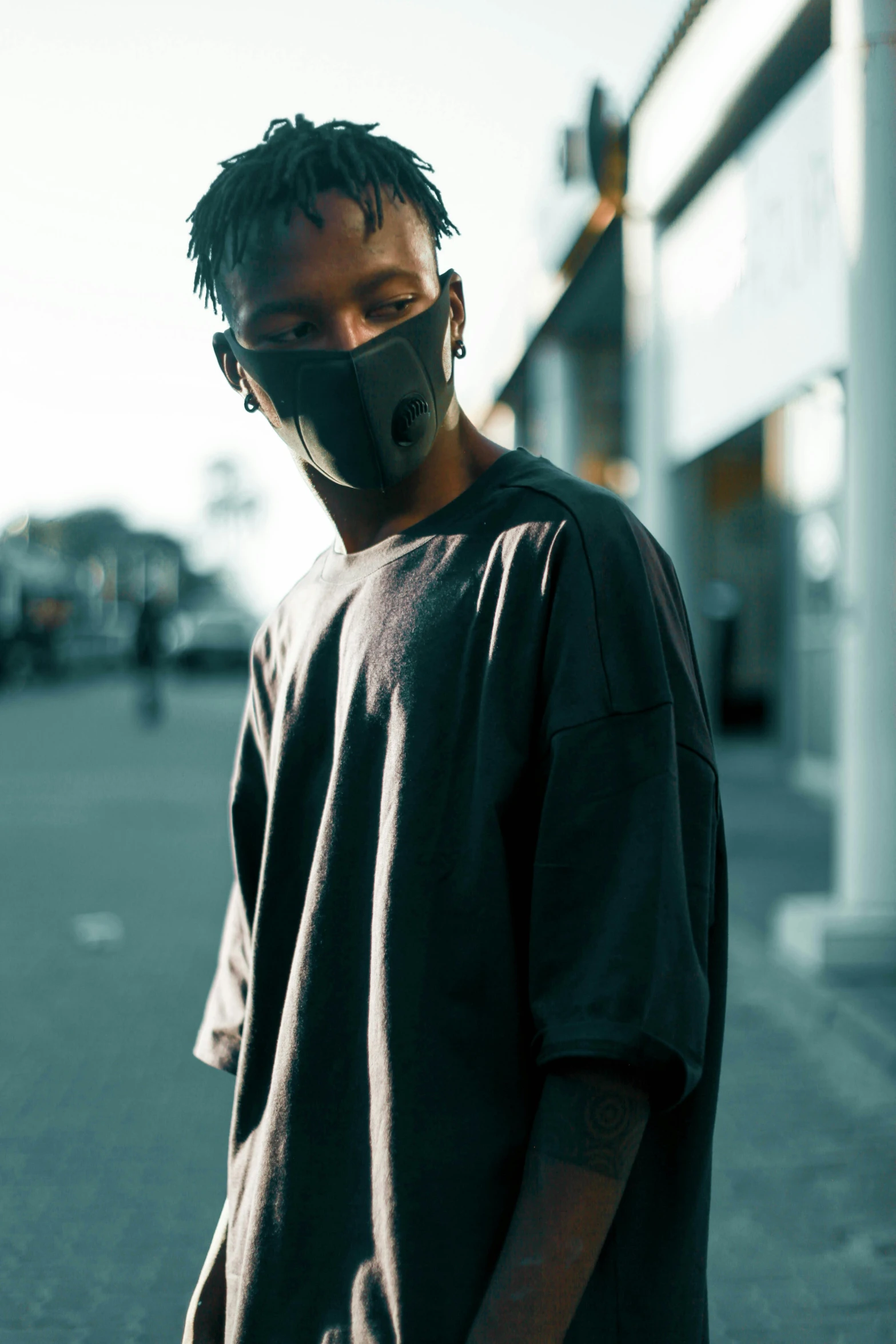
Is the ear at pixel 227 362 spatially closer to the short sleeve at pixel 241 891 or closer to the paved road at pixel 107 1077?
the short sleeve at pixel 241 891

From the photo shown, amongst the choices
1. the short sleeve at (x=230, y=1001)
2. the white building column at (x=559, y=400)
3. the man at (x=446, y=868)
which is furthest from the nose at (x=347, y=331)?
the white building column at (x=559, y=400)

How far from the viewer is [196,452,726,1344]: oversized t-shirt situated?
1094mm

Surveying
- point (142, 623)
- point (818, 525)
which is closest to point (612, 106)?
point (818, 525)

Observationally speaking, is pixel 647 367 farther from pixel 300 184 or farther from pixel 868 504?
pixel 300 184

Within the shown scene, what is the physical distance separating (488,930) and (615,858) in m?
0.13

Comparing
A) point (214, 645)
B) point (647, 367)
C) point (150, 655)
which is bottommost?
point (214, 645)

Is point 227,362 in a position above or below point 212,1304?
above

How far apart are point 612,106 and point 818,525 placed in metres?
4.31

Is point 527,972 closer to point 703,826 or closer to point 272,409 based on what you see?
point 703,826

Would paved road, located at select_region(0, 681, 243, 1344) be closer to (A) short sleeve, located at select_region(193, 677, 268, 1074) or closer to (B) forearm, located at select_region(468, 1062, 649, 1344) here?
(A) short sleeve, located at select_region(193, 677, 268, 1074)

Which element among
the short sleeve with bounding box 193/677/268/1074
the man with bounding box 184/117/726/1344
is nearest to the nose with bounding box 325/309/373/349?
the man with bounding box 184/117/726/1344

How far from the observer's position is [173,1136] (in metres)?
3.98

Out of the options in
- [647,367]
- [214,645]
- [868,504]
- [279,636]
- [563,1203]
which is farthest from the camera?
[214,645]

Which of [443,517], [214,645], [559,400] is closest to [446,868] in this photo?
[443,517]
